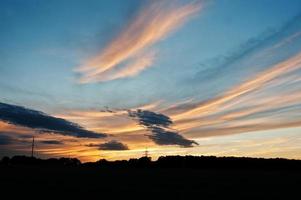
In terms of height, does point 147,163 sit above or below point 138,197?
above

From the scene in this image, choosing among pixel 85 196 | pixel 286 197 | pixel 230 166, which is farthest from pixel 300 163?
pixel 85 196

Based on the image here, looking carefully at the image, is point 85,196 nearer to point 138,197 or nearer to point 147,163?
point 138,197

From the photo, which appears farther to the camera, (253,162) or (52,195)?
(253,162)

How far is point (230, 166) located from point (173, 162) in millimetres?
21949

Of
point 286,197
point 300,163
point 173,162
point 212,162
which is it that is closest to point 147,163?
point 173,162

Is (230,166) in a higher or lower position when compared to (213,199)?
higher

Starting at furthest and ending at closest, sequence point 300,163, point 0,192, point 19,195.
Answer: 1. point 300,163
2. point 0,192
3. point 19,195

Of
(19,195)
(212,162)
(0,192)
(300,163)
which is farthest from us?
(212,162)

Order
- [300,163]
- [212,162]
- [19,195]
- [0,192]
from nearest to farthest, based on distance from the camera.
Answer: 1. [19,195]
2. [0,192]
3. [300,163]
4. [212,162]

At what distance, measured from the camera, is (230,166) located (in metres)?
137

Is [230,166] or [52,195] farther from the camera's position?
[230,166]

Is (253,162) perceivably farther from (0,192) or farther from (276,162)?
(0,192)

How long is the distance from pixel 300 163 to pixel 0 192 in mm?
103950

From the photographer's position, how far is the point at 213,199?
4084cm
